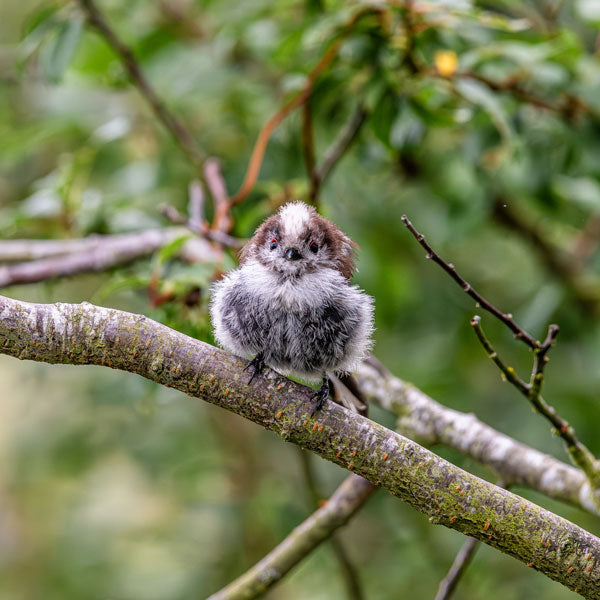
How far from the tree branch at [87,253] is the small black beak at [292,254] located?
64cm

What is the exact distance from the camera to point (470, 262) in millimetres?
4469

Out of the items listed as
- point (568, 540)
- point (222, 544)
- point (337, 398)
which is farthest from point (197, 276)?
point (222, 544)

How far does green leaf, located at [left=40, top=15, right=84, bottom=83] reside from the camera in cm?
316

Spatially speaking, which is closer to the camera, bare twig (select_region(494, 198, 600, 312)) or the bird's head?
the bird's head

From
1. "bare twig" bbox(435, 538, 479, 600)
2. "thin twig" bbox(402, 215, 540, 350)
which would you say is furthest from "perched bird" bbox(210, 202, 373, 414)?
"bare twig" bbox(435, 538, 479, 600)

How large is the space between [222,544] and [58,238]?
207 cm

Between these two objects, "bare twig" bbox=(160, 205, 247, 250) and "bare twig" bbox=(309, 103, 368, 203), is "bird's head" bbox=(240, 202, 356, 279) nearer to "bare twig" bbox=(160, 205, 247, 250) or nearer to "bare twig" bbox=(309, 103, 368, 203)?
"bare twig" bbox=(160, 205, 247, 250)

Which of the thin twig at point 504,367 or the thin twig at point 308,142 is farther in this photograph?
the thin twig at point 308,142

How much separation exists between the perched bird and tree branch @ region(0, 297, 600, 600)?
309 mm

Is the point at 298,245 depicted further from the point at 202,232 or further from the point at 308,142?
the point at 308,142

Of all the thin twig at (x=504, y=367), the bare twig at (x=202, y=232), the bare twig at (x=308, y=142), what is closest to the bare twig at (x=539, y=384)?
the thin twig at (x=504, y=367)

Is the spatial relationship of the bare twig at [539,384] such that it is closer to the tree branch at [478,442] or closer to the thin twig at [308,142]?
the tree branch at [478,442]

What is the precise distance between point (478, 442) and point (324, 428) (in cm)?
90

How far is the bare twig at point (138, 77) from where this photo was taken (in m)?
3.28
